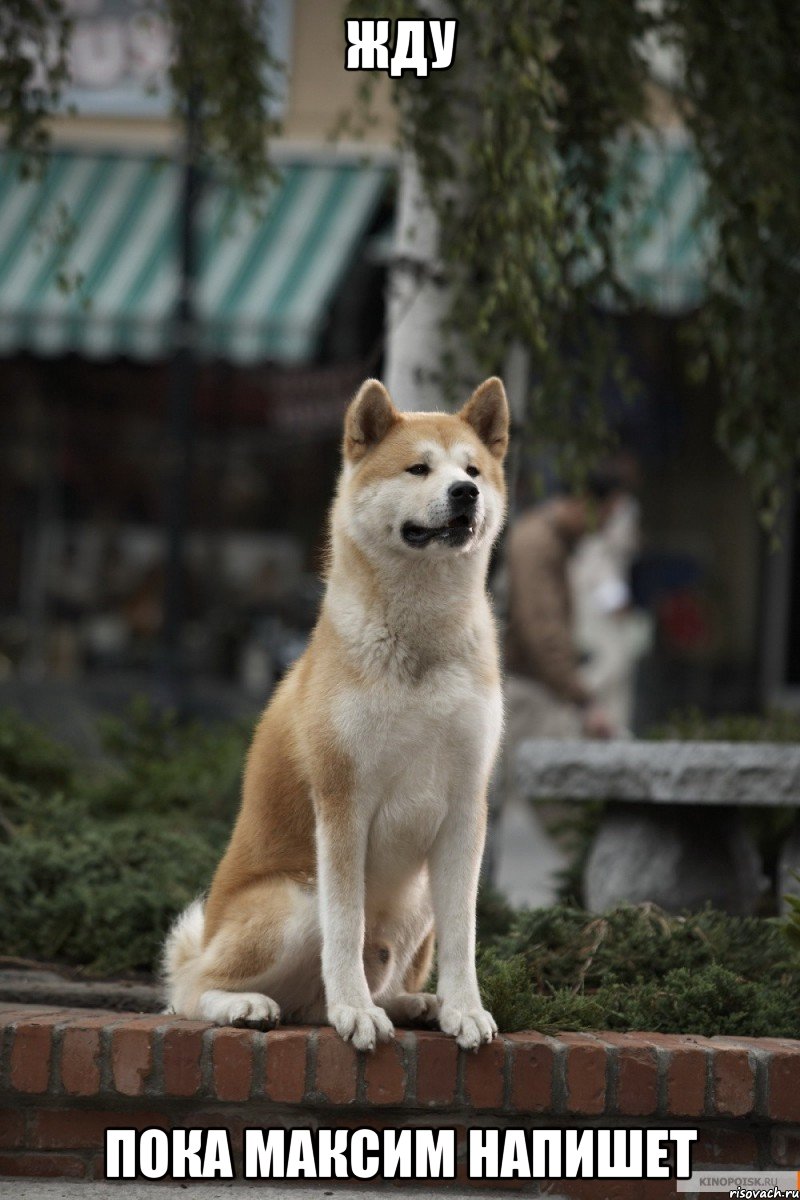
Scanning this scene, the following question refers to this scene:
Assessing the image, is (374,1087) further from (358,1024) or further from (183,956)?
(183,956)

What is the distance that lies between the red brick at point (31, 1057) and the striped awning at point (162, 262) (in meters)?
8.29

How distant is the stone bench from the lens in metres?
5.00

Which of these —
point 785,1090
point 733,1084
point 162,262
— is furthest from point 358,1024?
point 162,262

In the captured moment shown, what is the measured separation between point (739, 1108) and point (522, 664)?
18.0ft

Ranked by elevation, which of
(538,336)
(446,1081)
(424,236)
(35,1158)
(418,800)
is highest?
(424,236)

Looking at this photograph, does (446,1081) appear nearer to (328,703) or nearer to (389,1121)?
(389,1121)

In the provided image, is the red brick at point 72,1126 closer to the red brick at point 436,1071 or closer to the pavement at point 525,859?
the red brick at point 436,1071

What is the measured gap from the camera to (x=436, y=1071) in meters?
3.36

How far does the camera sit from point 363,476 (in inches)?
134

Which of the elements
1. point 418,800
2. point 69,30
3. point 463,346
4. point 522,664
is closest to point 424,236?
point 463,346

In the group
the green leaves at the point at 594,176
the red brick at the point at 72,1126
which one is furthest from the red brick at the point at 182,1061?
the green leaves at the point at 594,176

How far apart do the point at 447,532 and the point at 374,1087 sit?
1.21 m

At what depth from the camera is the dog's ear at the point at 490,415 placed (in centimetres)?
355

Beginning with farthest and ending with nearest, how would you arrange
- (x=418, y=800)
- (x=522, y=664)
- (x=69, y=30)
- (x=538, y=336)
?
(x=522, y=664), (x=69, y=30), (x=538, y=336), (x=418, y=800)
